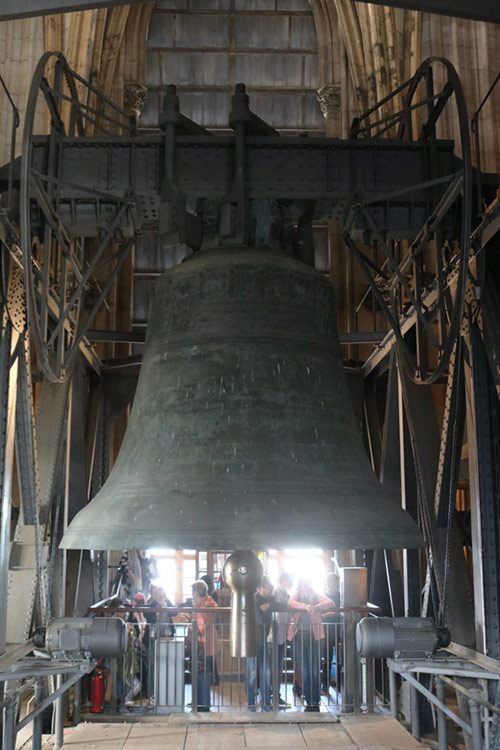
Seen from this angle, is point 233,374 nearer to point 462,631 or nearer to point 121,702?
point 462,631

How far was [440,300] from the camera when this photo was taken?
4.96 meters

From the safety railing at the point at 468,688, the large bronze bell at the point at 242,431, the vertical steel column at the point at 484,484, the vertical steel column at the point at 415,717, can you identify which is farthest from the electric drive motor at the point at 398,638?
the vertical steel column at the point at 415,717

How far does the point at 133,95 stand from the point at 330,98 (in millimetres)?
3976

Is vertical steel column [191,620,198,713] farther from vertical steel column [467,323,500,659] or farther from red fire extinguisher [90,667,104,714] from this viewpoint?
vertical steel column [467,323,500,659]

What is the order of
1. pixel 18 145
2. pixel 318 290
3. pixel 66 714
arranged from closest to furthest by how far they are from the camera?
pixel 318 290 < pixel 18 145 < pixel 66 714

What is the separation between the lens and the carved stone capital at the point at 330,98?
16.2 meters

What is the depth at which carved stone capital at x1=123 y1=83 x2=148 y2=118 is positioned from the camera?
16.1 meters

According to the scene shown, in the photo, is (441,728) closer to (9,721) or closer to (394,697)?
(394,697)

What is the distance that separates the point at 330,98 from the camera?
53.3 feet

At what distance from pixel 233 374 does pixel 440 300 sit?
156 centimetres

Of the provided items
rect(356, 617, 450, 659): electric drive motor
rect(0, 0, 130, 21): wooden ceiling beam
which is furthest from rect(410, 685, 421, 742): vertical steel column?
rect(0, 0, 130, 21): wooden ceiling beam

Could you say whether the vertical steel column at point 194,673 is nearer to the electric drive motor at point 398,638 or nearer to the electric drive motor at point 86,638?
the electric drive motor at point 86,638

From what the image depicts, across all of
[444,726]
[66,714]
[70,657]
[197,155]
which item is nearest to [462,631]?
[444,726]

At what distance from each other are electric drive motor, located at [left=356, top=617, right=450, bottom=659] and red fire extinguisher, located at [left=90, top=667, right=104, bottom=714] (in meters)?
5.23
